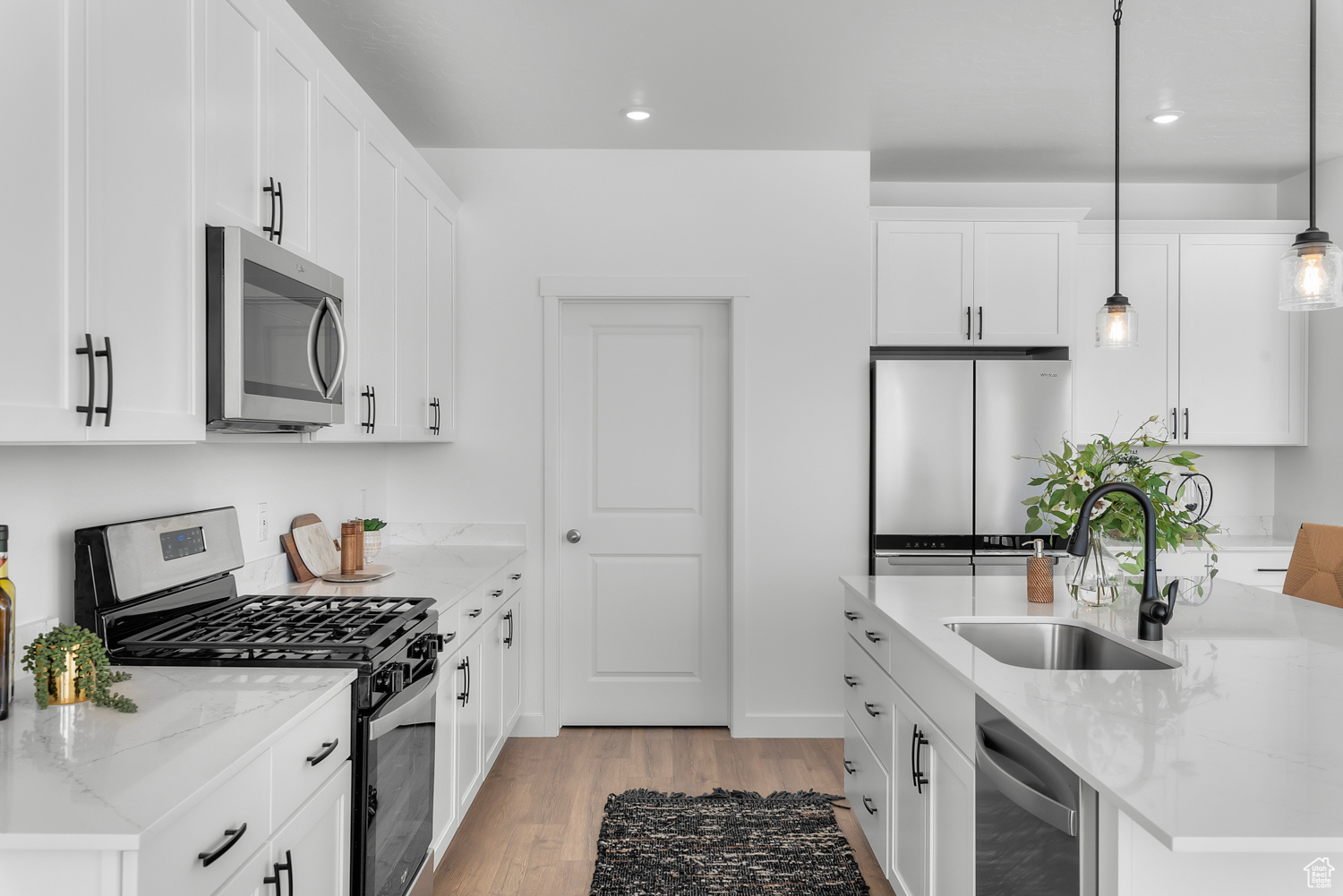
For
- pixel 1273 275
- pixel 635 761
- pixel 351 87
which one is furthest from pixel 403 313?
pixel 1273 275

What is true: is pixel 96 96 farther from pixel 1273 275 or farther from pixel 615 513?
pixel 1273 275

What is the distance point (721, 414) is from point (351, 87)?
6.74 feet

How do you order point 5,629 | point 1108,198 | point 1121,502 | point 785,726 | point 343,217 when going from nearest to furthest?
1. point 5,629
2. point 1121,502
3. point 343,217
4. point 785,726
5. point 1108,198

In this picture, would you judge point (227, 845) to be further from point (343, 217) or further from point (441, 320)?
point (441, 320)

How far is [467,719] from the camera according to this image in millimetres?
2658

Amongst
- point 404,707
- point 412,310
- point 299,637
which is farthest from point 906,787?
point 412,310

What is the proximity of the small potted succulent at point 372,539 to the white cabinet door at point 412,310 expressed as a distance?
0.37 meters

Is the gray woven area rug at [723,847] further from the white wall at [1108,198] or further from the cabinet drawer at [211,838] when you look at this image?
the white wall at [1108,198]

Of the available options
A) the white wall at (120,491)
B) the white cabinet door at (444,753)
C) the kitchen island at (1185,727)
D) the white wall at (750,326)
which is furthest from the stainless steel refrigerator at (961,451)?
the white wall at (120,491)

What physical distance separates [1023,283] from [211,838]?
3712 mm

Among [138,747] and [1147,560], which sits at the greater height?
[1147,560]

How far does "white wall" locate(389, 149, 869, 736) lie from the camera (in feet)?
12.1

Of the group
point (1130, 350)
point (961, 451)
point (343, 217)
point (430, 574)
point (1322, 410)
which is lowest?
point (430, 574)

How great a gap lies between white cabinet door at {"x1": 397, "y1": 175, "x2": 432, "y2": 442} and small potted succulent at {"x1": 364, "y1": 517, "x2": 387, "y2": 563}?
37cm
